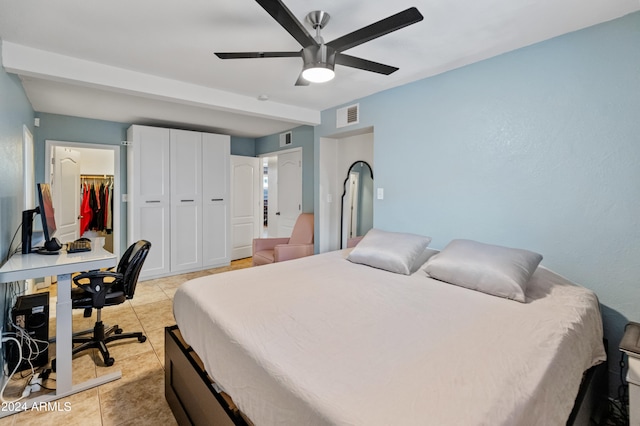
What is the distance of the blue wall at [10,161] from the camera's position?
6.91 feet

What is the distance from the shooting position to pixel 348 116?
3.63 meters

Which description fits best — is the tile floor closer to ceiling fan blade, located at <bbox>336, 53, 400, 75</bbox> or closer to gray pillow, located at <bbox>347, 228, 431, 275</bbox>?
gray pillow, located at <bbox>347, 228, 431, 275</bbox>

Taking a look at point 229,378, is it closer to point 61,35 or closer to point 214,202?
point 61,35

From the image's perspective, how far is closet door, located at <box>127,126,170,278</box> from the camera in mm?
4227

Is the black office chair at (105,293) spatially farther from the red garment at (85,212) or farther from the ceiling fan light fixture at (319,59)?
the red garment at (85,212)

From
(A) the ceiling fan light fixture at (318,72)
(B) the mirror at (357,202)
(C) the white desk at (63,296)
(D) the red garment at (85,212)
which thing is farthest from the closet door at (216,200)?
(A) the ceiling fan light fixture at (318,72)

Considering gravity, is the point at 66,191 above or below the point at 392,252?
above

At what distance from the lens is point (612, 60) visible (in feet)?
6.11

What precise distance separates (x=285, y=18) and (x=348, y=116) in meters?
2.27

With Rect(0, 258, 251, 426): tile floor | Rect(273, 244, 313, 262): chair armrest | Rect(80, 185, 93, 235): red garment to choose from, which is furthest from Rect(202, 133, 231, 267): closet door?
Rect(80, 185, 93, 235): red garment

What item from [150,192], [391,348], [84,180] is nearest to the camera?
[391,348]

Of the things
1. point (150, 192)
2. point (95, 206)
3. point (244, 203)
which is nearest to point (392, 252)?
point (150, 192)

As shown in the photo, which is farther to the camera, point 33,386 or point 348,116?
point 348,116

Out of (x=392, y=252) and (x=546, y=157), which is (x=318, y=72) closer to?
(x=392, y=252)
